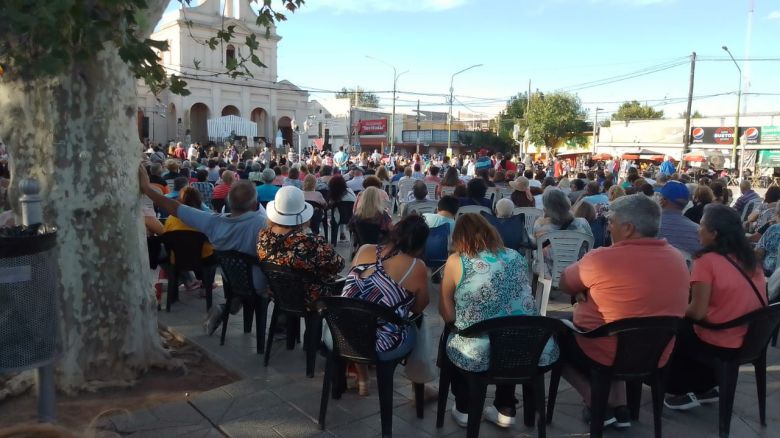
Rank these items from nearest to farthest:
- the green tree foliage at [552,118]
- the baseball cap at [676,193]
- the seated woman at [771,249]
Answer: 1. the seated woman at [771,249]
2. the baseball cap at [676,193]
3. the green tree foliage at [552,118]

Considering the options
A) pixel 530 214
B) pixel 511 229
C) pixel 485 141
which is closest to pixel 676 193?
pixel 511 229

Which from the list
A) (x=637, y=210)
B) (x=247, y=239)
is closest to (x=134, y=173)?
(x=247, y=239)

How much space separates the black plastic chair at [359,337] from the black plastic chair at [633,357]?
1.05 meters

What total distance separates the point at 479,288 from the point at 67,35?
2.57 metres

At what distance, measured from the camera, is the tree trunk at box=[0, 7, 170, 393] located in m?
3.52

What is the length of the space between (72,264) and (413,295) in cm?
210

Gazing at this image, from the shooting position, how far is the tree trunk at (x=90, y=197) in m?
3.52

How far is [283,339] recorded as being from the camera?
193 inches

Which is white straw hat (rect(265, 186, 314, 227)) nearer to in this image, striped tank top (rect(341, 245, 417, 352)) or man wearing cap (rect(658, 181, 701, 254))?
striped tank top (rect(341, 245, 417, 352))

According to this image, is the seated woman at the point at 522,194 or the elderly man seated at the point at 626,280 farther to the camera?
the seated woman at the point at 522,194

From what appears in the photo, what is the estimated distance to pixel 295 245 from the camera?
4105 millimetres

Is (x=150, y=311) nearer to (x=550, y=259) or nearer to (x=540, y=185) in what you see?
(x=550, y=259)

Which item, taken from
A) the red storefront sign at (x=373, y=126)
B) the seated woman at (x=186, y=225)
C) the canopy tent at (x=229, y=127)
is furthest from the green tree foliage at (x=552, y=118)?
the seated woman at (x=186, y=225)

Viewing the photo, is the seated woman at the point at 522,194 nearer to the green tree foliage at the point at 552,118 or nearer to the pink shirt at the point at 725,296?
the pink shirt at the point at 725,296
